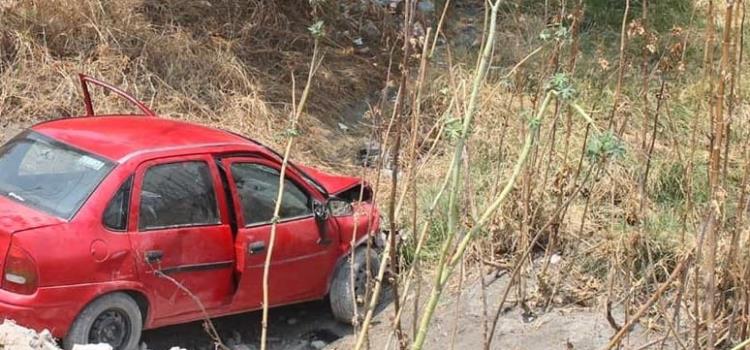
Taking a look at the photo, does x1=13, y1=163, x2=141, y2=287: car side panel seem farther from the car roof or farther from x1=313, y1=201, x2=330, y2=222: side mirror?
x1=313, y1=201, x2=330, y2=222: side mirror

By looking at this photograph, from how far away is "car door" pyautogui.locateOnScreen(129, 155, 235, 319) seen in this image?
5.91m

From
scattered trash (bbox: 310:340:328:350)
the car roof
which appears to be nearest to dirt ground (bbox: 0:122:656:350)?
scattered trash (bbox: 310:340:328:350)

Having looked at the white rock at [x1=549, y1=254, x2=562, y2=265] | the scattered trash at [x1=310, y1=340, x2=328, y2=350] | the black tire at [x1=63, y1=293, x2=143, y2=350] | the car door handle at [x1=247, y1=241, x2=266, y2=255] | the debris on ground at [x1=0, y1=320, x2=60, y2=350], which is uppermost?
the debris on ground at [x1=0, y1=320, x2=60, y2=350]

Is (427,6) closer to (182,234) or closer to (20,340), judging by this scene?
(182,234)

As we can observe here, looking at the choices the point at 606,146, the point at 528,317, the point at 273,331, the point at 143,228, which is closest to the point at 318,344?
the point at 273,331

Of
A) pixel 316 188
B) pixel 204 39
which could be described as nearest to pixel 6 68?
pixel 204 39

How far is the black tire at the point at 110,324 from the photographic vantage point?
5.64m

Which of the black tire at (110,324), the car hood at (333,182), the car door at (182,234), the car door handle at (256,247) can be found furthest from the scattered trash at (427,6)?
the black tire at (110,324)

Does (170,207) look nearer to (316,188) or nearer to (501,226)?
(316,188)

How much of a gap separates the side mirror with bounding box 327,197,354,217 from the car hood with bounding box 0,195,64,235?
7.24 feet

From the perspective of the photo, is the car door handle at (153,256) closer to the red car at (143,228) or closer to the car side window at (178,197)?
the red car at (143,228)

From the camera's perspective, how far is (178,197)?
6207 mm

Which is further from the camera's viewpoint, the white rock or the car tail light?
the white rock

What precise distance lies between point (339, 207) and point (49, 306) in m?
2.46
